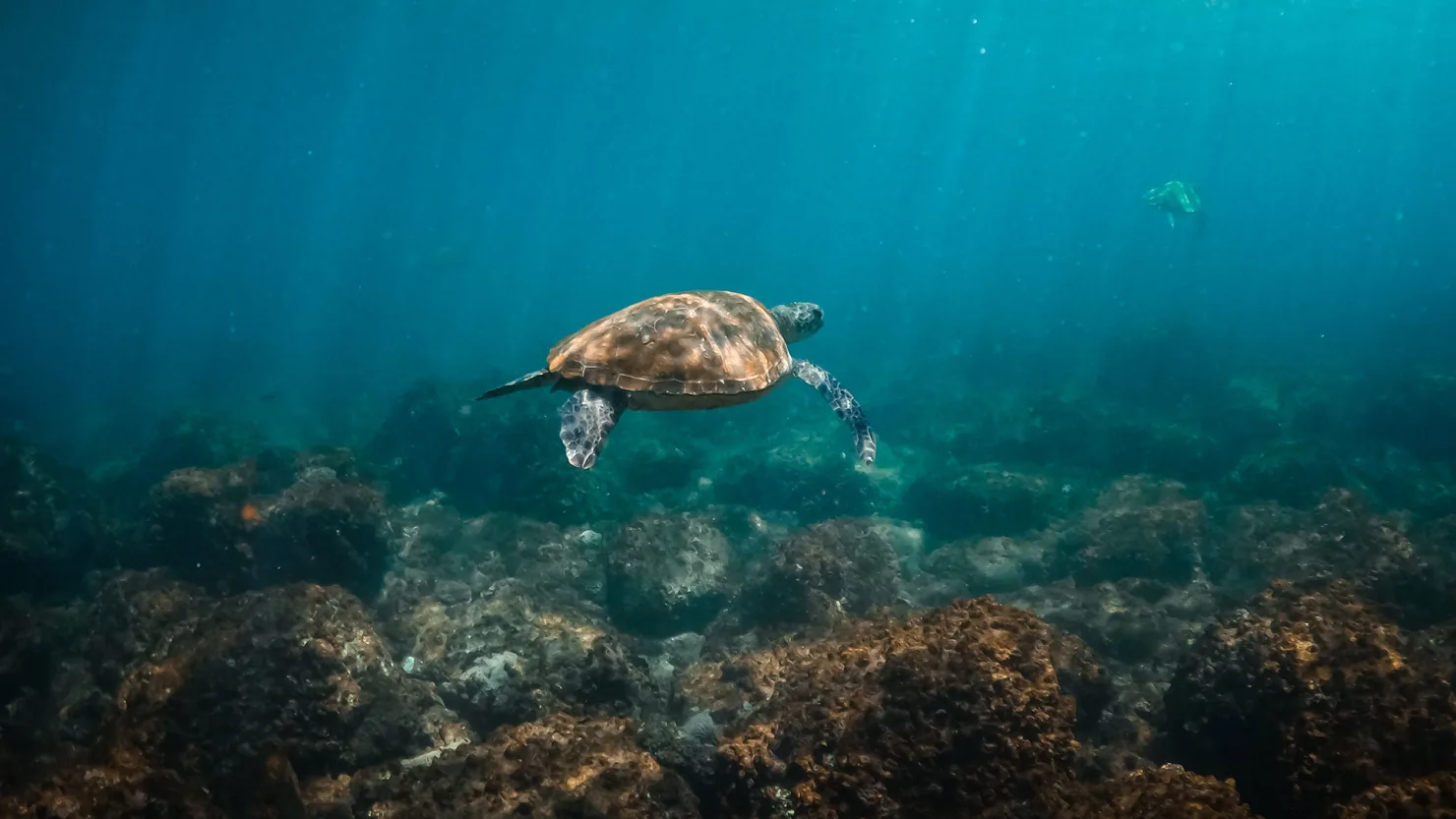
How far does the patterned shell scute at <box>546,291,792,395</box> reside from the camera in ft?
21.1

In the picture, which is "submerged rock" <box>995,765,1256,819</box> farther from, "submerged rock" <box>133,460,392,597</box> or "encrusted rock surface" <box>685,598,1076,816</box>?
"submerged rock" <box>133,460,392,597</box>

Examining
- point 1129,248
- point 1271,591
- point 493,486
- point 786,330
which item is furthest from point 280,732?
point 1129,248

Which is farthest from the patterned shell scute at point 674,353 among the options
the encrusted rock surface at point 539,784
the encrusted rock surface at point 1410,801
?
the encrusted rock surface at point 1410,801

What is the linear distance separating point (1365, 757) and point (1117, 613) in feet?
14.4

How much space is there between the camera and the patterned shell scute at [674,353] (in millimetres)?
6445

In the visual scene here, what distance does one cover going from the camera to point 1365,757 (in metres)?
4.05

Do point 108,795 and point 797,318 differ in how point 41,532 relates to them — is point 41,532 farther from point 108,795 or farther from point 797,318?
point 797,318

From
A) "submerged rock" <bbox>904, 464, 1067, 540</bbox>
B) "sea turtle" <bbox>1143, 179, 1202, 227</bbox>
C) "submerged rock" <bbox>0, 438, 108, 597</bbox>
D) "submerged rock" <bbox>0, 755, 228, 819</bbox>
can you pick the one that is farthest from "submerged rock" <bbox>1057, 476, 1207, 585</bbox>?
"sea turtle" <bbox>1143, 179, 1202, 227</bbox>

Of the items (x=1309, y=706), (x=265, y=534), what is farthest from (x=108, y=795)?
(x=1309, y=706)

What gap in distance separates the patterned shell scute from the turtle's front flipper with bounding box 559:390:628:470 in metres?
0.21

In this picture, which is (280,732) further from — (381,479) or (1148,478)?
(1148,478)

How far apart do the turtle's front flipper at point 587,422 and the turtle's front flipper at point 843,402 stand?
2615 millimetres

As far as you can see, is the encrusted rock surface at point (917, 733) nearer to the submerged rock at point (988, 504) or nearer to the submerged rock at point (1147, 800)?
the submerged rock at point (1147, 800)

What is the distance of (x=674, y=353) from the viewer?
6.58 metres
